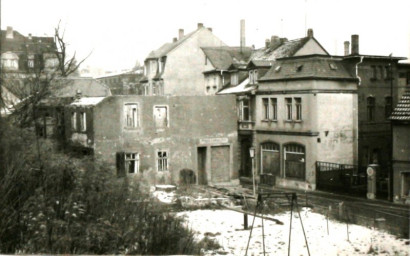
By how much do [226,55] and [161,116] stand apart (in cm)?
956

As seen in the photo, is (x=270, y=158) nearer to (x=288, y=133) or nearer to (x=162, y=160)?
(x=288, y=133)

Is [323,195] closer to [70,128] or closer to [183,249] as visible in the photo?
[70,128]

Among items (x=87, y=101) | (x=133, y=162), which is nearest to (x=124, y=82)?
(x=87, y=101)

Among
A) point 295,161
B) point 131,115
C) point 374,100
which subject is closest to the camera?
point 131,115

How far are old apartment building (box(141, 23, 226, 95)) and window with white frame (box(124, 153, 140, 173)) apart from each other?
484 cm

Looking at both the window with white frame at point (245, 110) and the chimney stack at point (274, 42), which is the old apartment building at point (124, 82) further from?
the chimney stack at point (274, 42)

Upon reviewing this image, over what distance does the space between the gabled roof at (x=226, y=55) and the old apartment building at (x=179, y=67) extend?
587 millimetres

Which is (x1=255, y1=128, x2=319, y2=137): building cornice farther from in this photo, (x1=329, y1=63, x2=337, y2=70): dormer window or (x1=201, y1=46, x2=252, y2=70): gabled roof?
(x1=201, y1=46, x2=252, y2=70): gabled roof

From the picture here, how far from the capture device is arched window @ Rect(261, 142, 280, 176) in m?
21.7

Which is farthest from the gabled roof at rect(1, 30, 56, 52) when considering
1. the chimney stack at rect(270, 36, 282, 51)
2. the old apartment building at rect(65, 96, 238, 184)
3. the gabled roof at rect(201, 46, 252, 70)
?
the chimney stack at rect(270, 36, 282, 51)

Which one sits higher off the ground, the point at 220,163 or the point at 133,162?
the point at 133,162

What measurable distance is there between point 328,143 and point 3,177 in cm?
1636

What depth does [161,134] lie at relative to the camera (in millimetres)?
22391

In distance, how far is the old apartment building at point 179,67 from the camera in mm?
24375
